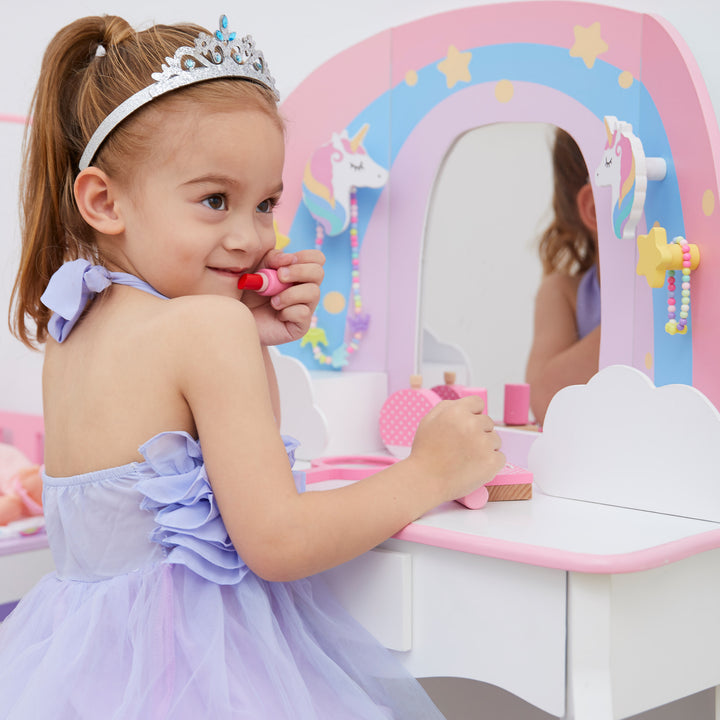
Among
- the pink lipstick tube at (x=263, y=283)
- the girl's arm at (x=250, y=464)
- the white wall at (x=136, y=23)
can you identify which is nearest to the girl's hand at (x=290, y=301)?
the pink lipstick tube at (x=263, y=283)

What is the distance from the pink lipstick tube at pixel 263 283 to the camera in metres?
1.02

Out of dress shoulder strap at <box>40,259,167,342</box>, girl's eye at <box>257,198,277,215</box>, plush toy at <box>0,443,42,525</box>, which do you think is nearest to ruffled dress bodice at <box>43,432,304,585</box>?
dress shoulder strap at <box>40,259,167,342</box>

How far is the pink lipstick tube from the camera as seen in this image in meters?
1.02

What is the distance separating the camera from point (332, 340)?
1.53 m

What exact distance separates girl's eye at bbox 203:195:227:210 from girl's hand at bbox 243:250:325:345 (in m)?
0.13

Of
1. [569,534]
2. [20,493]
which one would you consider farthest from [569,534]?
[20,493]

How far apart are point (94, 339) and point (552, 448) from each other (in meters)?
0.56

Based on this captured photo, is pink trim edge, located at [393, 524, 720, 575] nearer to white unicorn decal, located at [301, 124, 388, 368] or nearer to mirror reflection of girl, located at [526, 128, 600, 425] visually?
mirror reflection of girl, located at [526, 128, 600, 425]

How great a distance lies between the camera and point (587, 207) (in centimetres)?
124

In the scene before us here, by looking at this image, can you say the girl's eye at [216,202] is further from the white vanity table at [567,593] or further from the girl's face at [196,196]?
the white vanity table at [567,593]

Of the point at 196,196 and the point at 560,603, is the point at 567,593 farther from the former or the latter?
the point at 196,196

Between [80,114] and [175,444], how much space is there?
1.24 feet

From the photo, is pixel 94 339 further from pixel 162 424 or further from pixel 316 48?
pixel 316 48

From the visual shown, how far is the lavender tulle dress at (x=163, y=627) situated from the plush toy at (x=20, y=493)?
0.76m
